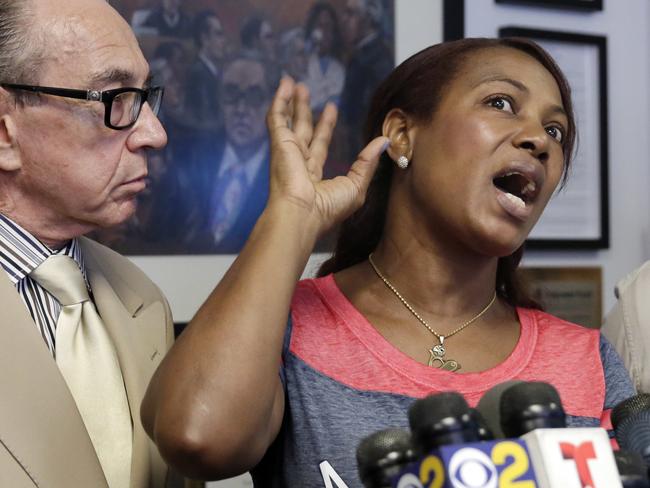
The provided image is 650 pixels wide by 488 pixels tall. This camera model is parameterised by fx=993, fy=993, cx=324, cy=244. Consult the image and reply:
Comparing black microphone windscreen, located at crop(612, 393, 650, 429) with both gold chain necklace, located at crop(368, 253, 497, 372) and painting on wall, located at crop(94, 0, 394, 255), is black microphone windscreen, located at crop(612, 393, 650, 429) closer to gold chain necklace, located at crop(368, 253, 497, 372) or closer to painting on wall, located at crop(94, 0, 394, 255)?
gold chain necklace, located at crop(368, 253, 497, 372)

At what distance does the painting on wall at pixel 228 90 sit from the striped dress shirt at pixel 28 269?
62cm

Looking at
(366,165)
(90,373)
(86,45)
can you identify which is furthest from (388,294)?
(86,45)

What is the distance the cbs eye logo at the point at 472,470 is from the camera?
2.04 ft

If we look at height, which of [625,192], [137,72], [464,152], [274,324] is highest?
[137,72]

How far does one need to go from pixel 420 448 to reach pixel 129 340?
0.73 meters

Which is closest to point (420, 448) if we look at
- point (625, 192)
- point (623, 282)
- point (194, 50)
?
point (623, 282)

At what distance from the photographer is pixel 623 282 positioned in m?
1.58

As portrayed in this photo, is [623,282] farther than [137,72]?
Yes

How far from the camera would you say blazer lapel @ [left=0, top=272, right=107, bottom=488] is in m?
1.13

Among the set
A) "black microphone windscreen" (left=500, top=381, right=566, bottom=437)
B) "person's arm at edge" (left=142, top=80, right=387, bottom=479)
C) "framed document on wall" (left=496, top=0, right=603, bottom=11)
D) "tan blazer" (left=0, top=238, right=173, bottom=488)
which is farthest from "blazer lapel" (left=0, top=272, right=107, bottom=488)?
"framed document on wall" (left=496, top=0, right=603, bottom=11)

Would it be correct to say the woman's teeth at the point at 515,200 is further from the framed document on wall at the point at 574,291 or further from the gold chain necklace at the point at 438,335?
the framed document on wall at the point at 574,291

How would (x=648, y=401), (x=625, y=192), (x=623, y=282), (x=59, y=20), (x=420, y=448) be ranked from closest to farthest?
1. (x=420, y=448)
2. (x=648, y=401)
3. (x=59, y=20)
4. (x=623, y=282)
5. (x=625, y=192)

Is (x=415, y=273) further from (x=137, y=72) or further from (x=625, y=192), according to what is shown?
(x=625, y=192)

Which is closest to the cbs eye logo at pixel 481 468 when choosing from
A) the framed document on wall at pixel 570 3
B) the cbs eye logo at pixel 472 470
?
the cbs eye logo at pixel 472 470
